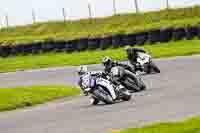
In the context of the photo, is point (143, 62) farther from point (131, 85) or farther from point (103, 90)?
point (103, 90)

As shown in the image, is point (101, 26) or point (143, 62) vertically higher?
point (143, 62)

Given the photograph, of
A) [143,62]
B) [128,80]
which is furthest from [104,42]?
[128,80]

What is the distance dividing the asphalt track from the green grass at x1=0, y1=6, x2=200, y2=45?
22.5 m

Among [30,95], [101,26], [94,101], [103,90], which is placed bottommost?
[101,26]

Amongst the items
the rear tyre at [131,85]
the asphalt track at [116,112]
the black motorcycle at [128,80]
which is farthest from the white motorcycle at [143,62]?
the rear tyre at [131,85]

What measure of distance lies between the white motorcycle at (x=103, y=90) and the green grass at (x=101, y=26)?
80.5ft

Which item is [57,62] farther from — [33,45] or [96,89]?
[96,89]

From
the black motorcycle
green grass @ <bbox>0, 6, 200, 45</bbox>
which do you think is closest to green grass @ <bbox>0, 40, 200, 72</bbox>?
green grass @ <bbox>0, 6, 200, 45</bbox>

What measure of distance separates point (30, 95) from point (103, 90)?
4.55 m

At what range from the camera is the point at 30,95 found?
23.7m

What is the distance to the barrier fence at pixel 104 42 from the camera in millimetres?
43469

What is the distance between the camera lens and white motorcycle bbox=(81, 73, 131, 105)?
19.6 meters

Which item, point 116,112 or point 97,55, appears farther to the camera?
point 97,55

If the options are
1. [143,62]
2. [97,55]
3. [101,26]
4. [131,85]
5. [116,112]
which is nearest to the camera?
[116,112]
